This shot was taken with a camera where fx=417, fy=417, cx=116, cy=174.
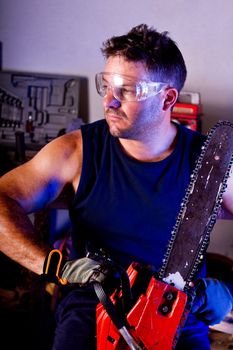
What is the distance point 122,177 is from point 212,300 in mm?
516

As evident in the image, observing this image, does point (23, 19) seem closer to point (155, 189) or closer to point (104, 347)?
point (155, 189)

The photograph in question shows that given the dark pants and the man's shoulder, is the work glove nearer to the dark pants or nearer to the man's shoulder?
the dark pants

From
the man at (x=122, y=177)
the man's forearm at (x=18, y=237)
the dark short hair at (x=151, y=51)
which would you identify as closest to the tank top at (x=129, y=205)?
the man at (x=122, y=177)

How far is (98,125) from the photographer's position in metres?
1.62

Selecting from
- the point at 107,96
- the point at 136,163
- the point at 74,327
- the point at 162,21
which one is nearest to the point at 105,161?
the point at 136,163

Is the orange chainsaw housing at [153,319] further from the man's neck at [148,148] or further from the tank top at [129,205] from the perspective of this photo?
the man's neck at [148,148]

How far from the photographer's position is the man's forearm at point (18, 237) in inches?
49.7

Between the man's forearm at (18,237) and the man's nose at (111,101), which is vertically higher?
the man's nose at (111,101)

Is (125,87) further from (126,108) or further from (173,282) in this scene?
(173,282)

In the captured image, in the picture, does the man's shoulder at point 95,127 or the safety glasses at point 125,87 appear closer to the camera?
the safety glasses at point 125,87

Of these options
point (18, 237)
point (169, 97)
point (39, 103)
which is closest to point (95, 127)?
point (169, 97)

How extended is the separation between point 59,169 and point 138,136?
0.32 meters

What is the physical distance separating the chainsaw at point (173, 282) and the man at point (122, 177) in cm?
20

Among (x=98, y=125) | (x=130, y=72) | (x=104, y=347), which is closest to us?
(x=104, y=347)
